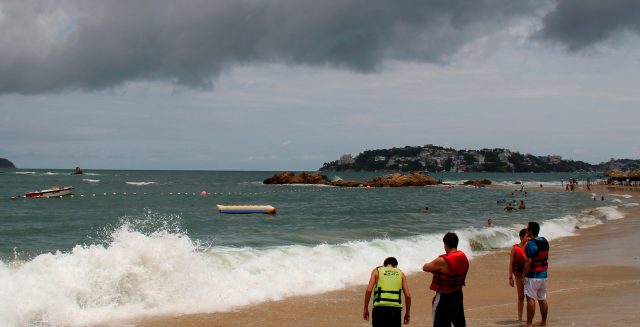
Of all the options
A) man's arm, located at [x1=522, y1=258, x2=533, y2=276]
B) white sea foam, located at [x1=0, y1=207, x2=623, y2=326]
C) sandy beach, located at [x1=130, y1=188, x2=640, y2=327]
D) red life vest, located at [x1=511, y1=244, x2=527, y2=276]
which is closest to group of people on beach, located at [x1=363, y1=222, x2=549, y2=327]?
man's arm, located at [x1=522, y1=258, x2=533, y2=276]

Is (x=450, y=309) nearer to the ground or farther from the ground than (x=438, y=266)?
nearer to the ground

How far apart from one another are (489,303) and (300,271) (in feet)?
17.6

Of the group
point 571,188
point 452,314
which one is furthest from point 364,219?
point 571,188

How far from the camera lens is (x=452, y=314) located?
25.1ft

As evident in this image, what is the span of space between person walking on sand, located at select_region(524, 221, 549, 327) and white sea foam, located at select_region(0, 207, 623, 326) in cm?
628

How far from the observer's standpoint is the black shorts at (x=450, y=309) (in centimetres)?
764

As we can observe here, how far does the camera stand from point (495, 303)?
12297 mm

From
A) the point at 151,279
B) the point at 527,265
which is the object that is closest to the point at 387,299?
the point at 527,265

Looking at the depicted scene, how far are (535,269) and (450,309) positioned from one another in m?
2.47

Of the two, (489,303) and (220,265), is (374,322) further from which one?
(220,265)

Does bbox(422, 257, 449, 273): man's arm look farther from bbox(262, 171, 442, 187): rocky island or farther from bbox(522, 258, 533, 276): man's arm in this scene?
bbox(262, 171, 442, 187): rocky island

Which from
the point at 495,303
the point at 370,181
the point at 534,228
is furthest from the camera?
the point at 370,181

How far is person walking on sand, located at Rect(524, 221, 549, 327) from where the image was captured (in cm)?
918

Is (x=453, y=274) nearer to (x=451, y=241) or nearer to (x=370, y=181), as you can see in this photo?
(x=451, y=241)
